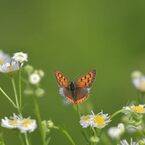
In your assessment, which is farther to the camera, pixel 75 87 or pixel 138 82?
pixel 138 82

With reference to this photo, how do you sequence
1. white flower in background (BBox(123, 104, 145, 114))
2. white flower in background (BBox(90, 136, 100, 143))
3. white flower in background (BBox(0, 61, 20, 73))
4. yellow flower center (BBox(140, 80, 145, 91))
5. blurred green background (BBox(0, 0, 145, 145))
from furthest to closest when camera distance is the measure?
1. blurred green background (BBox(0, 0, 145, 145))
2. yellow flower center (BBox(140, 80, 145, 91))
3. white flower in background (BBox(0, 61, 20, 73))
4. white flower in background (BBox(123, 104, 145, 114))
5. white flower in background (BBox(90, 136, 100, 143))

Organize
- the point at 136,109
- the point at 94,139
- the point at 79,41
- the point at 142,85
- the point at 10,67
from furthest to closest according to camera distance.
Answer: the point at 79,41 → the point at 142,85 → the point at 10,67 → the point at 136,109 → the point at 94,139

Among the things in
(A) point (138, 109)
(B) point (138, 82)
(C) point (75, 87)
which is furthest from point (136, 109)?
(B) point (138, 82)

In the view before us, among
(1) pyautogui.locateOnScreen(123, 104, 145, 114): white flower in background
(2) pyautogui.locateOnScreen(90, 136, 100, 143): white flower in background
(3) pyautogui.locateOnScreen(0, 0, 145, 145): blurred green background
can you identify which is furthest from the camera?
(3) pyautogui.locateOnScreen(0, 0, 145, 145): blurred green background

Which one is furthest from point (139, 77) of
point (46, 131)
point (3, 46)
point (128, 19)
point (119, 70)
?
point (128, 19)

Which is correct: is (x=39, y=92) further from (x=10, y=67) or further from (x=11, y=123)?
(x=10, y=67)

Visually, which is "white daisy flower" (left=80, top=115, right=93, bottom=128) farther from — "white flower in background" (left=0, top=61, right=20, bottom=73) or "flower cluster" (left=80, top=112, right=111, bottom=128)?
"white flower in background" (left=0, top=61, right=20, bottom=73)

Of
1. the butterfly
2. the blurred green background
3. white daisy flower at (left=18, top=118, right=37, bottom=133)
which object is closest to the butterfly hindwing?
the butterfly
